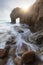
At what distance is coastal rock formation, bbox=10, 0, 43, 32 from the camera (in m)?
11.6

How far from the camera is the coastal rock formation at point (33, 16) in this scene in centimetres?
1164

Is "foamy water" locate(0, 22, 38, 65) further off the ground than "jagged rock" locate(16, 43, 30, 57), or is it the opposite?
"jagged rock" locate(16, 43, 30, 57)

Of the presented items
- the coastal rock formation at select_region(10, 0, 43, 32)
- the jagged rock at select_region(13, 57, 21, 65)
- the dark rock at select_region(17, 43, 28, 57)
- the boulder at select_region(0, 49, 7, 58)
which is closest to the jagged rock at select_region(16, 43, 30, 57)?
the dark rock at select_region(17, 43, 28, 57)

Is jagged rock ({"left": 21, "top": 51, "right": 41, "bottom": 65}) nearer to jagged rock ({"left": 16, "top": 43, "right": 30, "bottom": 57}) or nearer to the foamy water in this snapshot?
the foamy water

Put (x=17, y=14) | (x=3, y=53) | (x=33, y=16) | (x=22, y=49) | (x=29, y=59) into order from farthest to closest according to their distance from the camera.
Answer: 1. (x=17, y=14)
2. (x=33, y=16)
3. (x=22, y=49)
4. (x=3, y=53)
5. (x=29, y=59)

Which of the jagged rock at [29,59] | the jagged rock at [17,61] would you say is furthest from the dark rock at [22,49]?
the jagged rock at [29,59]

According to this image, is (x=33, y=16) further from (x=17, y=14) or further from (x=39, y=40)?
(x=39, y=40)

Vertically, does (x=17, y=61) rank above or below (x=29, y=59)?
below

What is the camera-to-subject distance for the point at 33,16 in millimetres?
13477

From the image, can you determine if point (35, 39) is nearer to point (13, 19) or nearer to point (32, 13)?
point (32, 13)

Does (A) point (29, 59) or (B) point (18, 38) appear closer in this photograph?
(A) point (29, 59)

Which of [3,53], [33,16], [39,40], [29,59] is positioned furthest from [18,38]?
[33,16]

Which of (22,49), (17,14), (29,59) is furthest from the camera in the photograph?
(17,14)

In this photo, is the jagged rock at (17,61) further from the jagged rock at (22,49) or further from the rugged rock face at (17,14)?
Result: the rugged rock face at (17,14)
